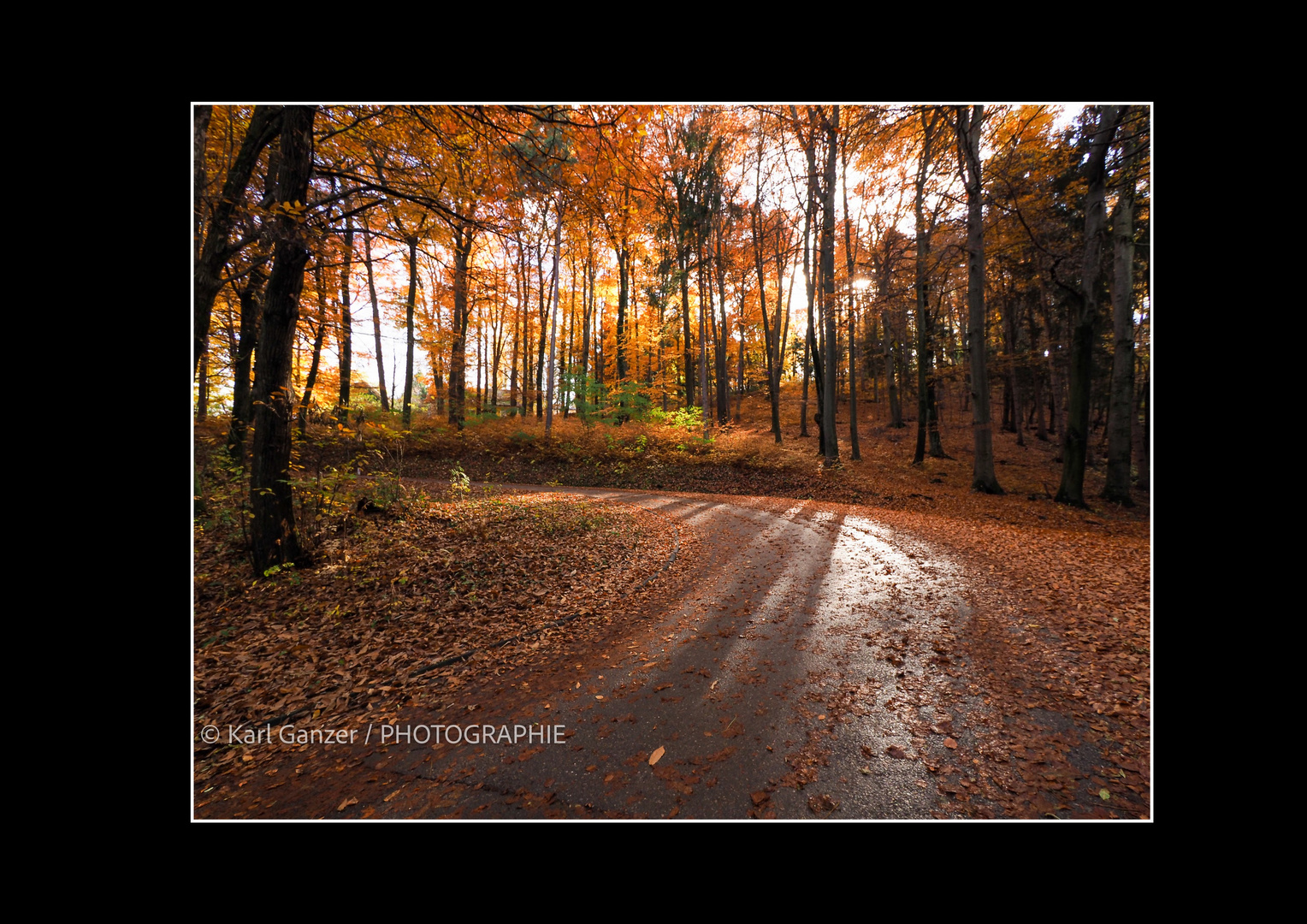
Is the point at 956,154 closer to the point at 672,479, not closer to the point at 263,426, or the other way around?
the point at 672,479

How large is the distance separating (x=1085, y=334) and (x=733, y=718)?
1321 centimetres

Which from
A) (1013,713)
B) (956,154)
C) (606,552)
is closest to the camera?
(1013,713)

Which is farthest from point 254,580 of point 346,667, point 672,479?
point 672,479

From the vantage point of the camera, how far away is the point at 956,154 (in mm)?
10586

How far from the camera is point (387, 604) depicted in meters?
4.54

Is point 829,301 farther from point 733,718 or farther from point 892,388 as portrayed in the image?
point 733,718

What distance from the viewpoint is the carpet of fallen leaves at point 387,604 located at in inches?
128

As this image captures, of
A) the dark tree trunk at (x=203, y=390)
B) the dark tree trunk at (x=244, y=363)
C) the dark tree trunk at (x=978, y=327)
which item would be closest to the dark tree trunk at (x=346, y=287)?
the dark tree trunk at (x=244, y=363)

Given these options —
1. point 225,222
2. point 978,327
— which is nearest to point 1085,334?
point 978,327

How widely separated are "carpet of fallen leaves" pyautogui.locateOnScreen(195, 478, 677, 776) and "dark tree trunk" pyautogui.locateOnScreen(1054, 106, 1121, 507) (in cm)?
1045

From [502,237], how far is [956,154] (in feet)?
40.3

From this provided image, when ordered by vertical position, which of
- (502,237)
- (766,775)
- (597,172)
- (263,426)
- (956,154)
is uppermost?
(956,154)
